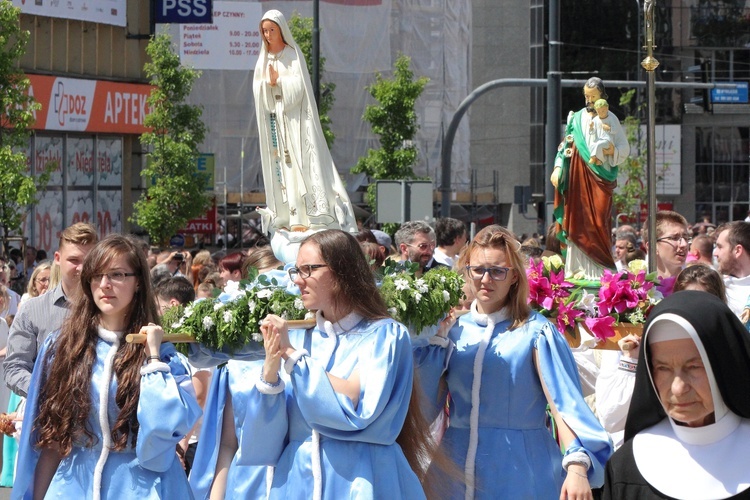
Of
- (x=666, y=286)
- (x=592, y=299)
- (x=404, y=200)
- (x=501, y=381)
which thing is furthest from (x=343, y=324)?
(x=404, y=200)

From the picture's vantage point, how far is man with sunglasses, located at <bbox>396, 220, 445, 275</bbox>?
9.58 meters

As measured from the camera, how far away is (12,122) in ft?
66.0

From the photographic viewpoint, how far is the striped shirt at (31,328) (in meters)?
6.30

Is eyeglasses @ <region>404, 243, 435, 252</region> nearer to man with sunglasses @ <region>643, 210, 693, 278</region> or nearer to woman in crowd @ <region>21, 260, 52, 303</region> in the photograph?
man with sunglasses @ <region>643, 210, 693, 278</region>

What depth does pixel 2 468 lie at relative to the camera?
32.2ft

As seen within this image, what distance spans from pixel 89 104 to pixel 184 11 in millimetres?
2780

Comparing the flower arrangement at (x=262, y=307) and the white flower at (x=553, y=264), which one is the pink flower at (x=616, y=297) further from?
the flower arrangement at (x=262, y=307)

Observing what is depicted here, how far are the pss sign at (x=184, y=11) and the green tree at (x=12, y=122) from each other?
756cm

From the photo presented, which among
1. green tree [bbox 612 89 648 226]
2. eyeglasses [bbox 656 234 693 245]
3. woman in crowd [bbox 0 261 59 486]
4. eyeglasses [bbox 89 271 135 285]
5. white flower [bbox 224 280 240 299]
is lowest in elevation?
woman in crowd [bbox 0 261 59 486]

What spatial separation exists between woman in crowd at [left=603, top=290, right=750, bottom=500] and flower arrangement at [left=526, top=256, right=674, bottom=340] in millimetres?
3149

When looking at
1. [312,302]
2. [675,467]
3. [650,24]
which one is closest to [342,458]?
[312,302]

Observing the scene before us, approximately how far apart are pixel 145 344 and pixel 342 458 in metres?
0.83

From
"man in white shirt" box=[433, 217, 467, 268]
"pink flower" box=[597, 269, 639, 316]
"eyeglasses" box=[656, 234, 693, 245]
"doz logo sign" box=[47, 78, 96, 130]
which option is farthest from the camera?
"doz logo sign" box=[47, 78, 96, 130]

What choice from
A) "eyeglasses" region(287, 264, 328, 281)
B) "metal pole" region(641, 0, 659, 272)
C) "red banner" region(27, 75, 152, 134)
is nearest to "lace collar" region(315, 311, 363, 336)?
"eyeglasses" region(287, 264, 328, 281)
